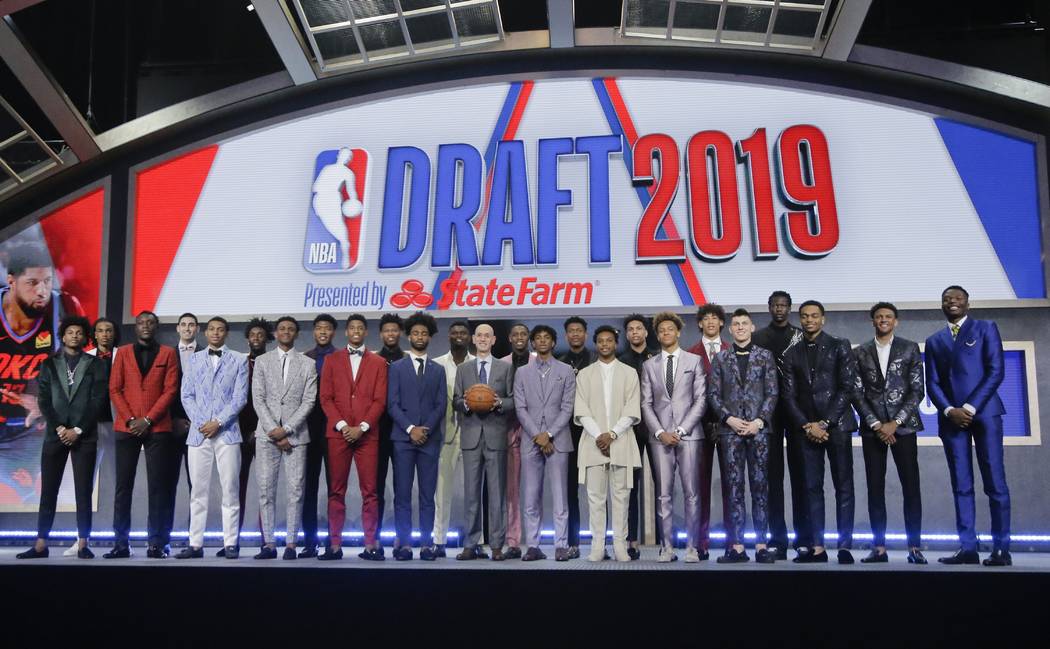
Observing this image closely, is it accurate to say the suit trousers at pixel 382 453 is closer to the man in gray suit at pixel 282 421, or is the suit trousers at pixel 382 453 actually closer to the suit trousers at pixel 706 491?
the man in gray suit at pixel 282 421

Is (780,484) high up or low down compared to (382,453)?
down

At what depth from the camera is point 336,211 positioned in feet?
30.4

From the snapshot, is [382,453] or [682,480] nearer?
[682,480]

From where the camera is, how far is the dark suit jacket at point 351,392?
6.42 metres

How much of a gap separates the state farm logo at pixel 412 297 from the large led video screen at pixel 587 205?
16 mm

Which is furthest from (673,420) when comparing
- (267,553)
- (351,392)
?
(267,553)

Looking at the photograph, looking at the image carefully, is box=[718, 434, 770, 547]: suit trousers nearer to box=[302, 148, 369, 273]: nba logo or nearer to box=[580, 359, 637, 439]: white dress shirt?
box=[580, 359, 637, 439]: white dress shirt

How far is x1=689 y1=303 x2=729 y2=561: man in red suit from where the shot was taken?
624 centimetres

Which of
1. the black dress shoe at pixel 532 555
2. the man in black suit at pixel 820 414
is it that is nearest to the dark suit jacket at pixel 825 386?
the man in black suit at pixel 820 414

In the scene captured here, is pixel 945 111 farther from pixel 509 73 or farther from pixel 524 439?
pixel 524 439

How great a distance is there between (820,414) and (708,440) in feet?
2.72

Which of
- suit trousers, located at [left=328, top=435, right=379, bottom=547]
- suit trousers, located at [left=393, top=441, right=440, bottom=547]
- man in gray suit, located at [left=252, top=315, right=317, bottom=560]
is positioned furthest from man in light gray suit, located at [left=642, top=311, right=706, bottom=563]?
man in gray suit, located at [left=252, top=315, right=317, bottom=560]

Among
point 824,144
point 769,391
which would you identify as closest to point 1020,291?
point 824,144

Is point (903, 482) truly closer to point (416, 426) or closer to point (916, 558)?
point (916, 558)
